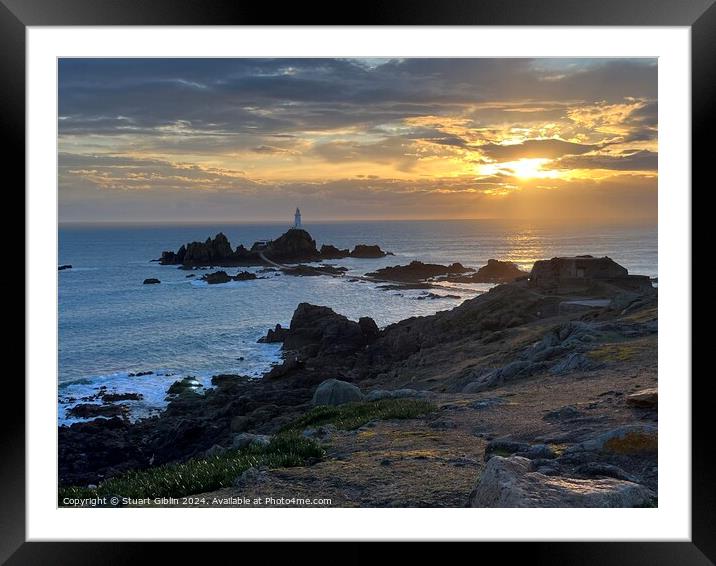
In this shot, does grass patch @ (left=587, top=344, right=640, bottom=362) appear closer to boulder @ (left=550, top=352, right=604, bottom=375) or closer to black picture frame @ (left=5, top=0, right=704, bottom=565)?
boulder @ (left=550, top=352, right=604, bottom=375)

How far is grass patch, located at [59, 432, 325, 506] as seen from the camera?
8.77m

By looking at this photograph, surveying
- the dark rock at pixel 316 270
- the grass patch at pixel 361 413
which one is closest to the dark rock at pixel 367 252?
the dark rock at pixel 316 270

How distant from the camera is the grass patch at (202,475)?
8.77m

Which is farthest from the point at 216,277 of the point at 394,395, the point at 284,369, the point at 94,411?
the point at 394,395

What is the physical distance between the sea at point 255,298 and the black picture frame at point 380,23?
1985 cm

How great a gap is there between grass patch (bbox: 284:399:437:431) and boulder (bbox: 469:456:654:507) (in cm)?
555

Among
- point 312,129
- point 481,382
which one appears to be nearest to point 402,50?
point 481,382

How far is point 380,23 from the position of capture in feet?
25.9

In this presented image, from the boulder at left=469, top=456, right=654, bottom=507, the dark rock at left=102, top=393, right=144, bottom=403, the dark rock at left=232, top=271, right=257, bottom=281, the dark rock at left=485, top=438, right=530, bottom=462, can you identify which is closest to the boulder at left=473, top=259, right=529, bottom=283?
the dark rock at left=232, top=271, right=257, bottom=281

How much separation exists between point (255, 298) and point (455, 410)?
81.1 feet

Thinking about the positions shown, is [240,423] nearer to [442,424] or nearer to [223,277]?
[442,424]

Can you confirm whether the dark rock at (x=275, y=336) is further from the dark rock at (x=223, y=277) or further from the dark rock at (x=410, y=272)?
the dark rock at (x=410, y=272)

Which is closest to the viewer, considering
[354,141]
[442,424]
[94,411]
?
→ [442,424]

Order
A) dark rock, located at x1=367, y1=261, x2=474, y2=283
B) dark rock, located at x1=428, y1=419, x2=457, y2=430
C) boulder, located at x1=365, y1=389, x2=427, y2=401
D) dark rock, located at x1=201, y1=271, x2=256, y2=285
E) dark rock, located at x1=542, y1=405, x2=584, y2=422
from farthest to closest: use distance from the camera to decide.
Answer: dark rock, located at x1=201, y1=271, x2=256, y2=285 < dark rock, located at x1=367, y1=261, x2=474, y2=283 < boulder, located at x1=365, y1=389, x2=427, y2=401 < dark rock, located at x1=428, y1=419, x2=457, y2=430 < dark rock, located at x1=542, y1=405, x2=584, y2=422
